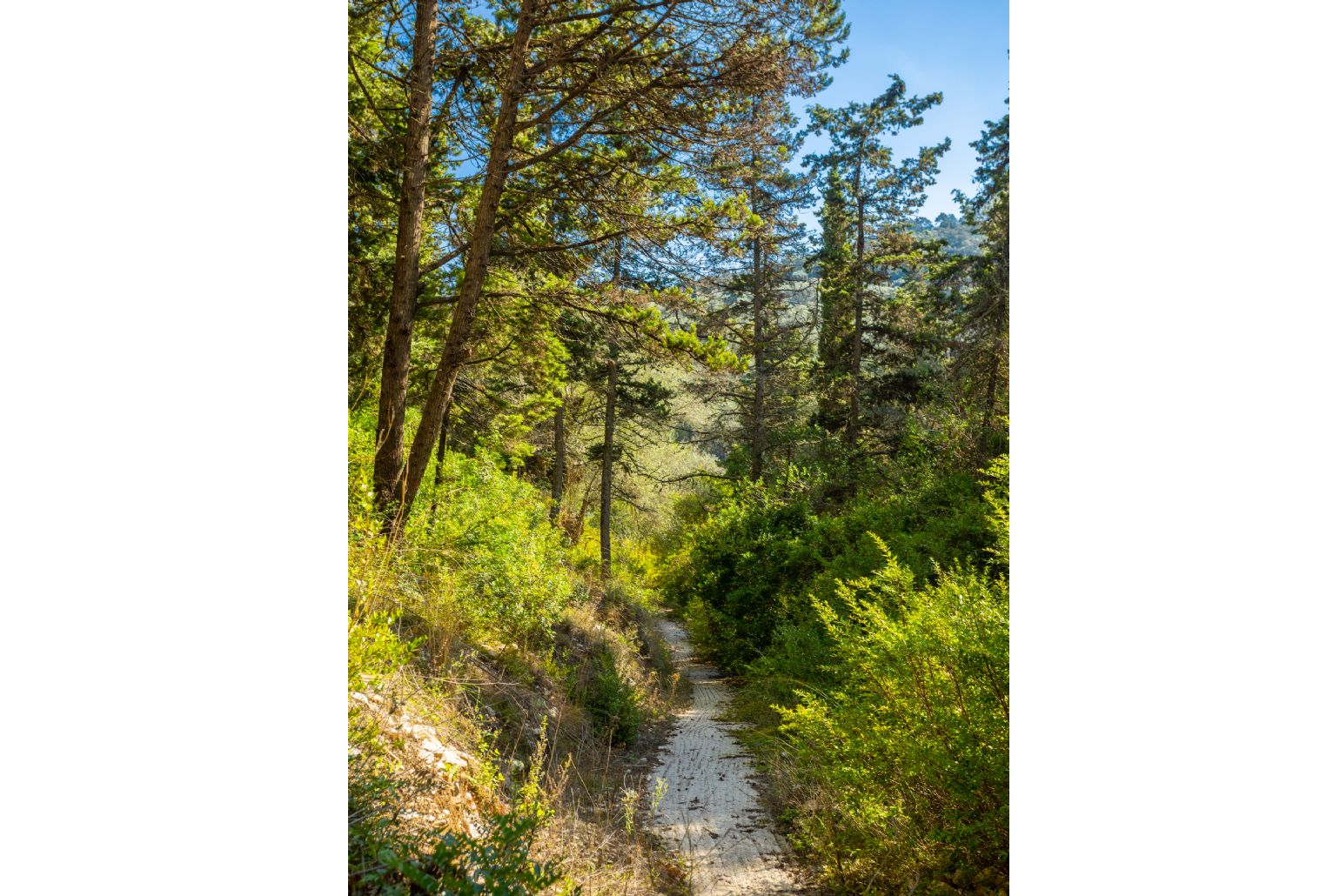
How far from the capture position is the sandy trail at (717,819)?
275 cm

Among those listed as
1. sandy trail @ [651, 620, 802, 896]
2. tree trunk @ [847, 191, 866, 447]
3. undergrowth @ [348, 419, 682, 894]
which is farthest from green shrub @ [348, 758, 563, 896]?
tree trunk @ [847, 191, 866, 447]

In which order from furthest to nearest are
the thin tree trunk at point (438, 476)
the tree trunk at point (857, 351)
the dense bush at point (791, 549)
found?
1. the tree trunk at point (857, 351)
2. the dense bush at point (791, 549)
3. the thin tree trunk at point (438, 476)

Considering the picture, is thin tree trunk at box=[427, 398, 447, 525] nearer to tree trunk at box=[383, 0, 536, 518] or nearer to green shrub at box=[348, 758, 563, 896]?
tree trunk at box=[383, 0, 536, 518]

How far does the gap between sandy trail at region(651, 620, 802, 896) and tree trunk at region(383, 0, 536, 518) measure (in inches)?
88.9

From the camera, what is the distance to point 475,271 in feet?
14.2

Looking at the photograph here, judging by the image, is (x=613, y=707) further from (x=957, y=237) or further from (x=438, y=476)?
(x=957, y=237)

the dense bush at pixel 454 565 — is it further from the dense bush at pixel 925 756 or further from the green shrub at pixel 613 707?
the dense bush at pixel 925 756

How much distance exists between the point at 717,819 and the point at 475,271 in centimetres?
349

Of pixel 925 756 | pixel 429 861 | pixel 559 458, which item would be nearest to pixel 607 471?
pixel 559 458

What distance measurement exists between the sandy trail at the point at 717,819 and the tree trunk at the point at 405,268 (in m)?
2.27

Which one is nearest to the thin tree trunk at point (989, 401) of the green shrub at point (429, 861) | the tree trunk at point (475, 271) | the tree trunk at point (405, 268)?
the tree trunk at point (475, 271)
